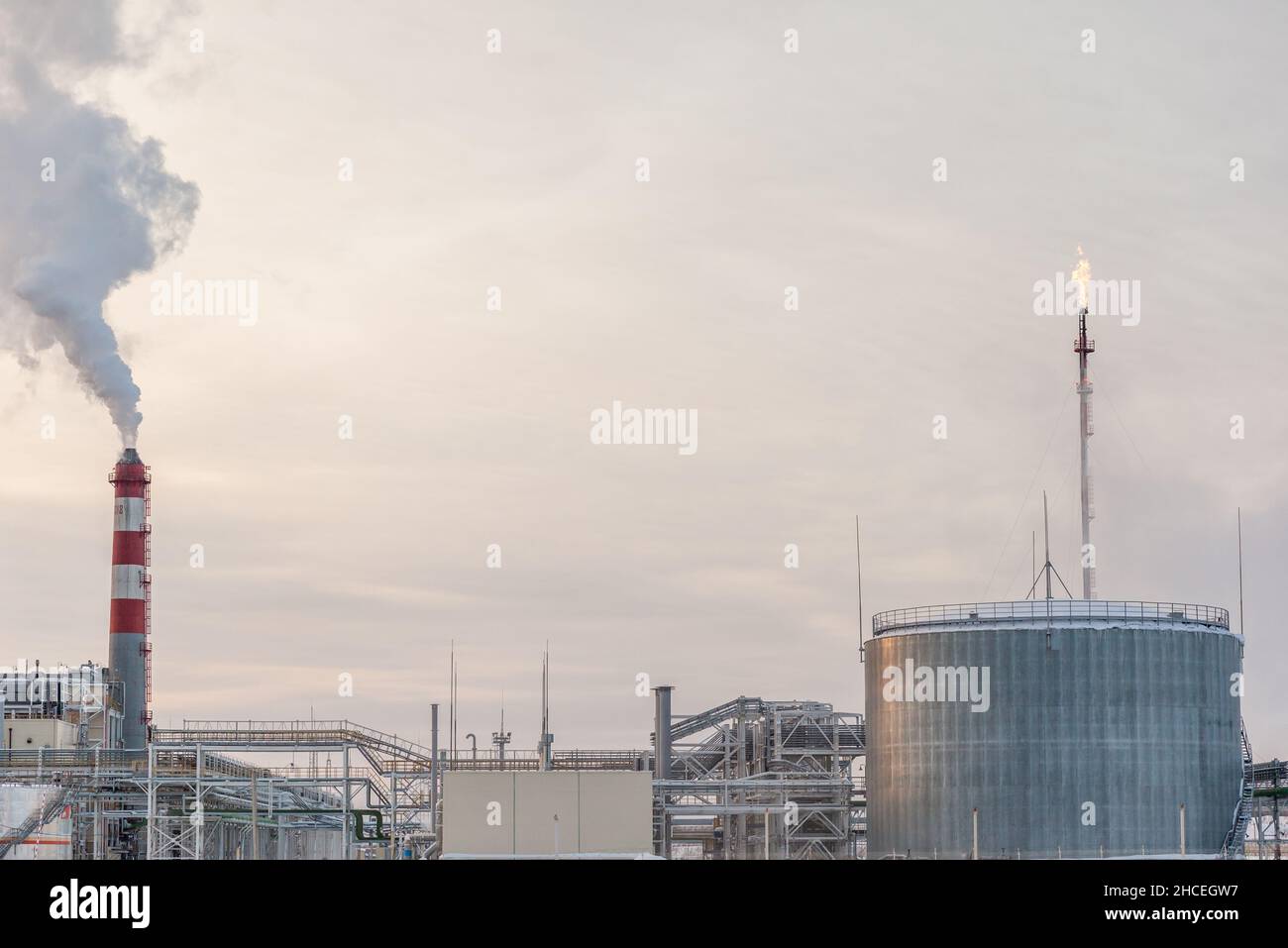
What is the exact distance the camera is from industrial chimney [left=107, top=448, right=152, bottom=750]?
273 ft

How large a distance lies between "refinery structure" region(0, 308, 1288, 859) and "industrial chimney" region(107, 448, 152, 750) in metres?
0.13

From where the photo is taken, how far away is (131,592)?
83.4 metres

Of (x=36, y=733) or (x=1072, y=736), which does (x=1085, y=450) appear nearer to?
(x=1072, y=736)

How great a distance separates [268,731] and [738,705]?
21.6 m

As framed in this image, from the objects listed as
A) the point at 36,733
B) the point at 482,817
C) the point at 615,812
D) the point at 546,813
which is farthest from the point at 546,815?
the point at 36,733

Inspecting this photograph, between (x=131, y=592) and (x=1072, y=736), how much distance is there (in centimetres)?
4445

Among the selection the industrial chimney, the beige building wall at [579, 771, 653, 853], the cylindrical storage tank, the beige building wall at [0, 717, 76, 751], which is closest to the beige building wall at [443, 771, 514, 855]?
the beige building wall at [579, 771, 653, 853]

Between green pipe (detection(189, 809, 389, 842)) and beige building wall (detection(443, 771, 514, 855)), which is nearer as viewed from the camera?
beige building wall (detection(443, 771, 514, 855))

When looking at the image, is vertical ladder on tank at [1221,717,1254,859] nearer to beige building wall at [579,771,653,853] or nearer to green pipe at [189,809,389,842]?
beige building wall at [579,771,653,853]

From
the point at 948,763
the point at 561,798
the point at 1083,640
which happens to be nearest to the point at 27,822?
the point at 561,798
